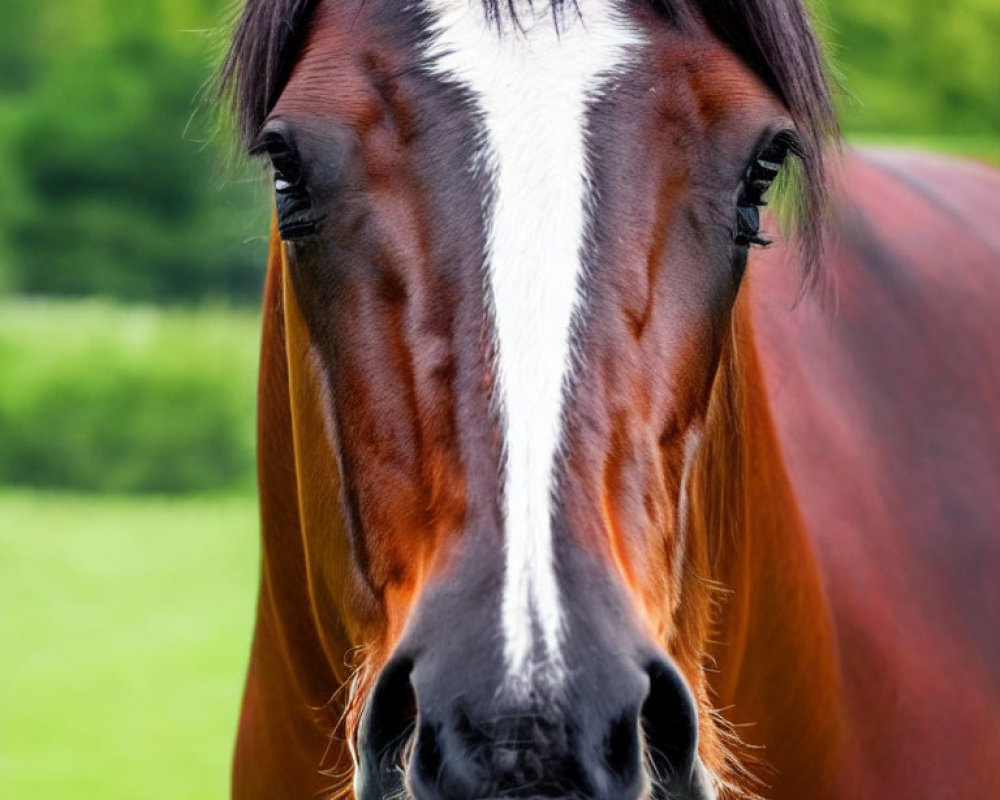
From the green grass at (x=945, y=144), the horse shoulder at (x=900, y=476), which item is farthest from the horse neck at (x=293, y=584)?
the green grass at (x=945, y=144)

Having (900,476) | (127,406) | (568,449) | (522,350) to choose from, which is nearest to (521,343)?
(522,350)

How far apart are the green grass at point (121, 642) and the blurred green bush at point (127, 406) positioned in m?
0.64

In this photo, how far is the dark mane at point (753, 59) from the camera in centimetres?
207

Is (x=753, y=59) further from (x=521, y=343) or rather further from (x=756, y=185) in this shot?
(x=521, y=343)

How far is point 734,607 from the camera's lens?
2.34m

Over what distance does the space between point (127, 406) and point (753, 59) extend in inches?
507

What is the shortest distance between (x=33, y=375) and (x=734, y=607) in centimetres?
1309

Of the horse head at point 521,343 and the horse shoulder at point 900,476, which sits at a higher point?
the horse head at point 521,343

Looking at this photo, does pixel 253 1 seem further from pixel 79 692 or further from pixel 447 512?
pixel 79 692

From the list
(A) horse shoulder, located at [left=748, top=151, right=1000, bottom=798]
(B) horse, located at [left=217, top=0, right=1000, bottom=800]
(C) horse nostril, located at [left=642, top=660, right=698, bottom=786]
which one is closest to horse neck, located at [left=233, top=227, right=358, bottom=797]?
(B) horse, located at [left=217, top=0, right=1000, bottom=800]

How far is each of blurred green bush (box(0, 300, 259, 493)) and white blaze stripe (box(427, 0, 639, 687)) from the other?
12.5m

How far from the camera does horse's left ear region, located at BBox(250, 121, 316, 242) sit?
1980mm

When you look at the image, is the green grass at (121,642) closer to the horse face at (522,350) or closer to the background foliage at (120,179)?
the horse face at (522,350)

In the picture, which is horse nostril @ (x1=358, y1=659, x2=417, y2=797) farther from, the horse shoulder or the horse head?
the horse shoulder
